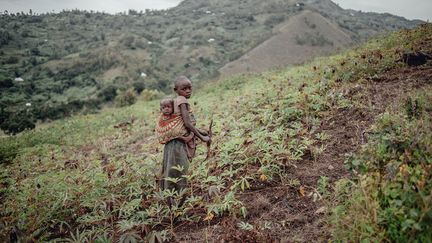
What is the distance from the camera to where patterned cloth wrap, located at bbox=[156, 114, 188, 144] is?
3.66 m

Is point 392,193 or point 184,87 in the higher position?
point 184,87

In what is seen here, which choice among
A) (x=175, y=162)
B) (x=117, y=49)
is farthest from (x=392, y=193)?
(x=117, y=49)

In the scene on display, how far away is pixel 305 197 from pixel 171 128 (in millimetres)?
1752

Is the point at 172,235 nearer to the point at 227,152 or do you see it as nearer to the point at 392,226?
the point at 227,152

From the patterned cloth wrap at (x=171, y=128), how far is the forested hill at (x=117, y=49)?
640 inches

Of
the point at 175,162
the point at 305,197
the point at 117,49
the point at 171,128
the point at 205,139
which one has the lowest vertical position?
the point at 305,197

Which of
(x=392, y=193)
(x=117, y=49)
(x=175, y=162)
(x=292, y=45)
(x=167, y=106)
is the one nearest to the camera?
(x=392, y=193)

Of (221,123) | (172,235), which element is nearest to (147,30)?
(221,123)

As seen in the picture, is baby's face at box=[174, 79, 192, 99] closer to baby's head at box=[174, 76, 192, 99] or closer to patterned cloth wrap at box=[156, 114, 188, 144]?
baby's head at box=[174, 76, 192, 99]

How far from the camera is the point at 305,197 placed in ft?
11.6

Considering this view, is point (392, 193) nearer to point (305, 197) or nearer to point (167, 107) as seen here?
point (305, 197)

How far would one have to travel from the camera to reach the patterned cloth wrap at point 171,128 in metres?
3.66

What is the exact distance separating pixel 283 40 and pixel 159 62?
15.5 meters

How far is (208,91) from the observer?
15.8 meters
